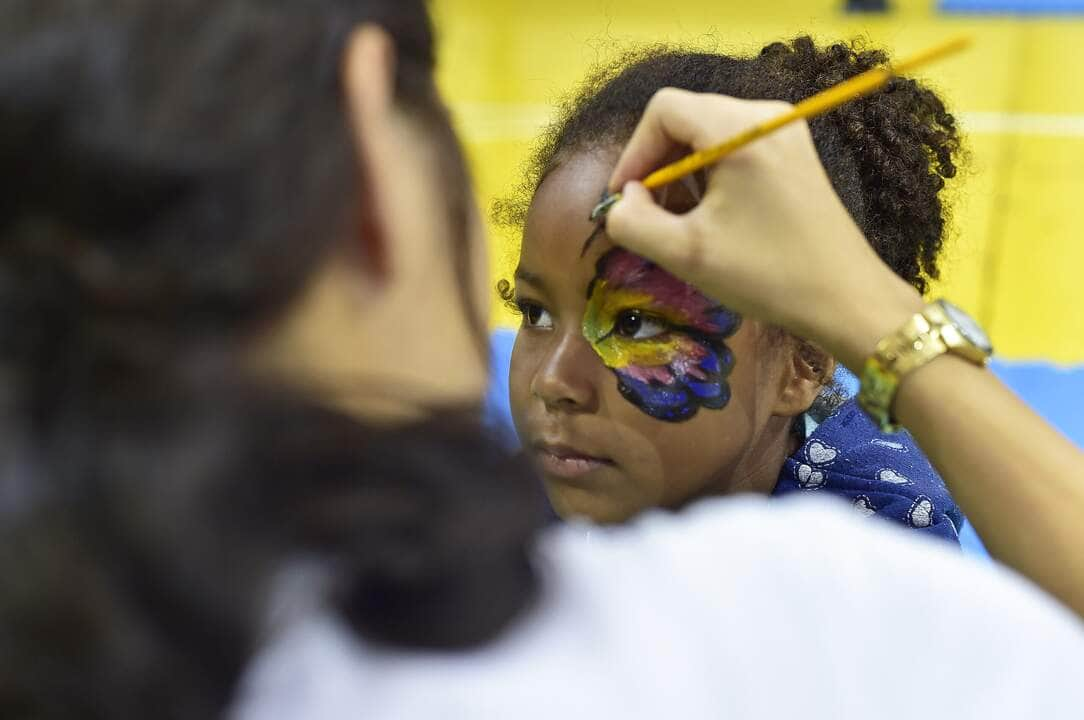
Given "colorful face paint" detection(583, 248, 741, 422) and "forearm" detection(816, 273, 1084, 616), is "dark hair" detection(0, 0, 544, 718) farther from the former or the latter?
"colorful face paint" detection(583, 248, 741, 422)

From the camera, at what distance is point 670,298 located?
89 centimetres

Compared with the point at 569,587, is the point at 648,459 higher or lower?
lower

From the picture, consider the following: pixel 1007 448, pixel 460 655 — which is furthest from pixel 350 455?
pixel 1007 448

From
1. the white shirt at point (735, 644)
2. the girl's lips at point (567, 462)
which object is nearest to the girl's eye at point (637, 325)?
the girl's lips at point (567, 462)

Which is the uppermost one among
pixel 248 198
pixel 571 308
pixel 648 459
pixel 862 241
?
pixel 248 198

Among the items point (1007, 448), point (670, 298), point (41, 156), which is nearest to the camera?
point (41, 156)

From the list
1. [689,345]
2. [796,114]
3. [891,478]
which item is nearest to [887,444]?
[891,478]

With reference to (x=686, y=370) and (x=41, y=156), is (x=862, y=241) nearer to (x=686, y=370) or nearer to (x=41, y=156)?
(x=686, y=370)

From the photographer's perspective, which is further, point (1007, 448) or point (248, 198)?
point (1007, 448)

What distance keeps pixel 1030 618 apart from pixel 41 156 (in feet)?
1.33

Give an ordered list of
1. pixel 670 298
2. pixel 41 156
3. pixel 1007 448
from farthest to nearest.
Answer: pixel 670 298 → pixel 1007 448 → pixel 41 156

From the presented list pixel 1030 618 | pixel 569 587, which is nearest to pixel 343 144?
pixel 569 587

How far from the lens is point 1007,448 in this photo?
0.62 m

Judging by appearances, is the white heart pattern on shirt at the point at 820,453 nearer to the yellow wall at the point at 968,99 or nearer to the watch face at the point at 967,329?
the watch face at the point at 967,329
